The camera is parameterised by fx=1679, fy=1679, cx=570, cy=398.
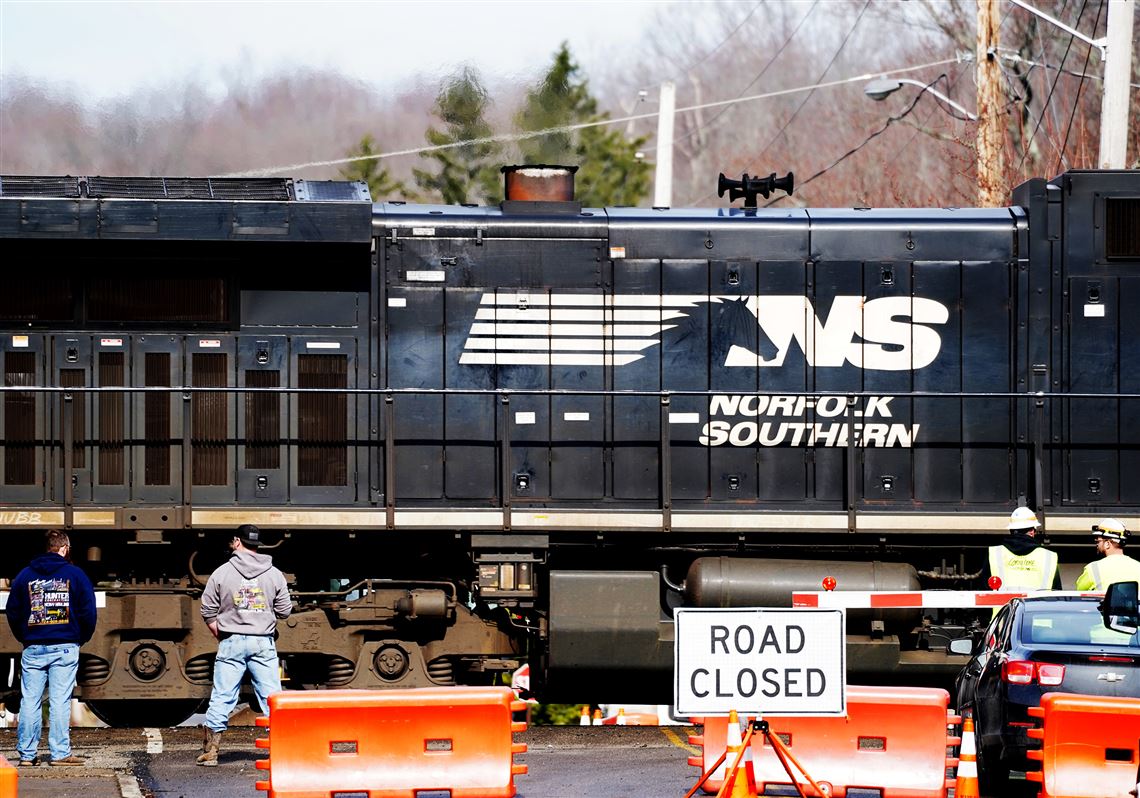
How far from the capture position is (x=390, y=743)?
982cm

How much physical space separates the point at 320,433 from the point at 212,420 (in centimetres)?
89

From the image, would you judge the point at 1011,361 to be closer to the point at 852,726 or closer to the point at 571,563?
the point at 571,563

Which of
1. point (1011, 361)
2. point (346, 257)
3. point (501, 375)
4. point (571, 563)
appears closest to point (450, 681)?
point (571, 563)

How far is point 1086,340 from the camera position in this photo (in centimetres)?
1429

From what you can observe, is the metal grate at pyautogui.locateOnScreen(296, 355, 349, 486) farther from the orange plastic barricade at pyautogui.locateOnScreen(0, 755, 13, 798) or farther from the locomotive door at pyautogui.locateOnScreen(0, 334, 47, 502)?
the orange plastic barricade at pyautogui.locateOnScreen(0, 755, 13, 798)

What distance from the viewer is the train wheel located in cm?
1405

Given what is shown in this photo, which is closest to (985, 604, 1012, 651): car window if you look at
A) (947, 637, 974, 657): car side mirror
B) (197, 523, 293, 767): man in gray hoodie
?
(947, 637, 974, 657): car side mirror

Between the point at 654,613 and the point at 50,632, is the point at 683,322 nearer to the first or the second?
the point at 654,613

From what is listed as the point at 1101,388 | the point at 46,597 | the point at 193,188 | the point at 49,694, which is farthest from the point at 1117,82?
the point at 49,694

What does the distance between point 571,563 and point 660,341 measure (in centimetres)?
203

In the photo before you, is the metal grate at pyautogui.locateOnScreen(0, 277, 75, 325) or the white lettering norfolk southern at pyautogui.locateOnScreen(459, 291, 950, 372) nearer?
the metal grate at pyautogui.locateOnScreen(0, 277, 75, 325)

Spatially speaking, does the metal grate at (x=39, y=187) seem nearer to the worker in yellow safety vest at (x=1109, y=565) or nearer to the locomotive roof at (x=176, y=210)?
the locomotive roof at (x=176, y=210)

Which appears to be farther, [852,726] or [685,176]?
[685,176]

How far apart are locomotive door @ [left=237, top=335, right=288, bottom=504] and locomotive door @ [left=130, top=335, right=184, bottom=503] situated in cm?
51
